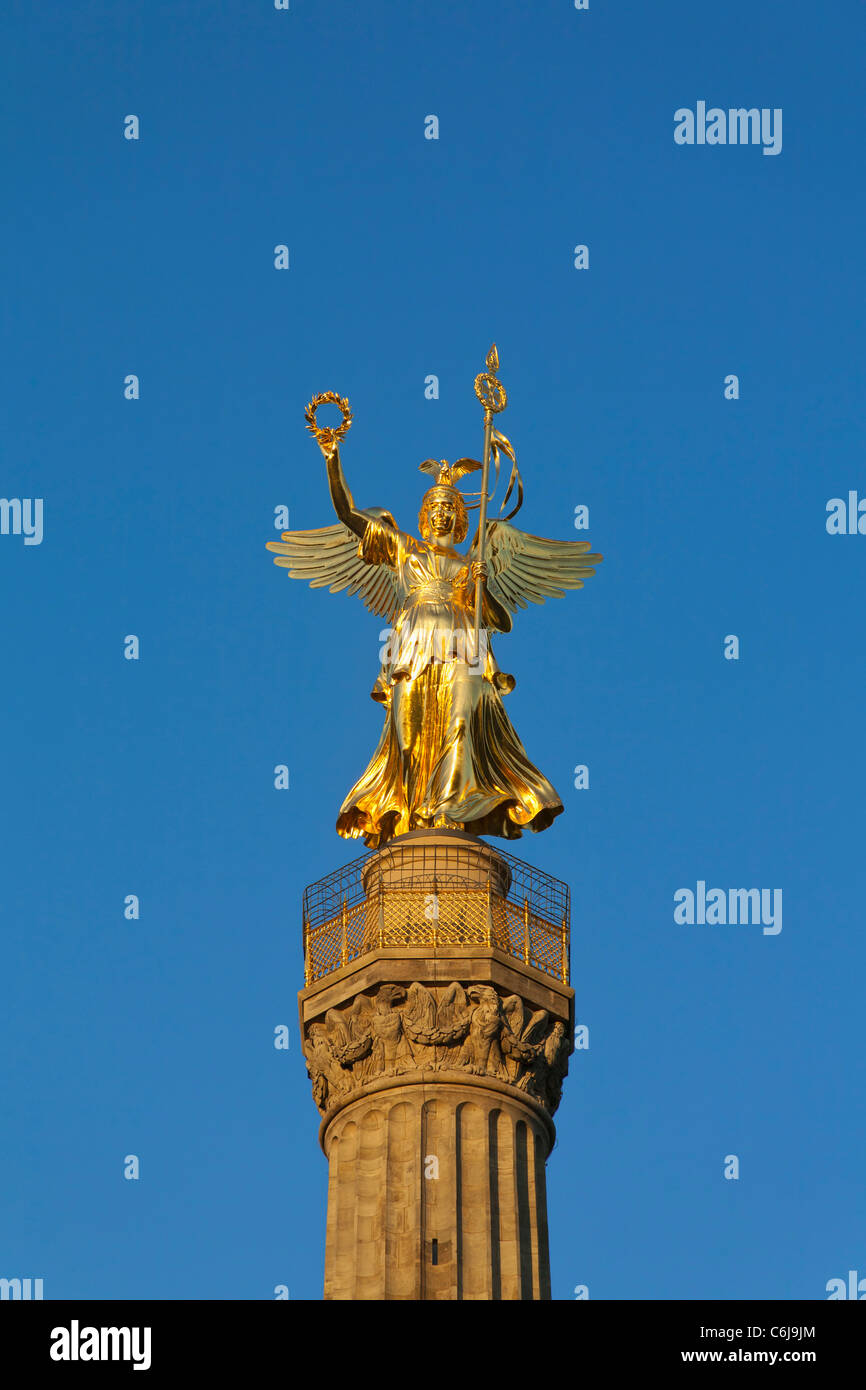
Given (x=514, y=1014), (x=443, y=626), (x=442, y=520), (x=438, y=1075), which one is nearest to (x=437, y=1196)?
(x=438, y=1075)

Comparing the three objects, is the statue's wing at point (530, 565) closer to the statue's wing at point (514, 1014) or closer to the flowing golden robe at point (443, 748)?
the flowing golden robe at point (443, 748)

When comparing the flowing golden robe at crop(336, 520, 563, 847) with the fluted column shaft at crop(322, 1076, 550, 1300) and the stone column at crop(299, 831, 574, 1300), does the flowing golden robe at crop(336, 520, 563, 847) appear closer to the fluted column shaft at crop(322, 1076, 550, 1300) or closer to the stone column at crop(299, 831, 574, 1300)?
the stone column at crop(299, 831, 574, 1300)

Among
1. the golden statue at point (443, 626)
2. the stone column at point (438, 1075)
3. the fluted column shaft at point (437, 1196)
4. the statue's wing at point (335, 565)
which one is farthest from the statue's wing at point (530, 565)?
the fluted column shaft at point (437, 1196)

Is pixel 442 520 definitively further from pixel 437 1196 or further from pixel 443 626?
pixel 437 1196

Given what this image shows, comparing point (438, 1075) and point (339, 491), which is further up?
point (339, 491)

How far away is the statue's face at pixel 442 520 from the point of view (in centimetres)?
5178

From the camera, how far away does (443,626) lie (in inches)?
1986

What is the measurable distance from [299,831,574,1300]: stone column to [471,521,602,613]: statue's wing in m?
6.95

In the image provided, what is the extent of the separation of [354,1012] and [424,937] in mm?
1669

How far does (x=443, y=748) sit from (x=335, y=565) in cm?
538
